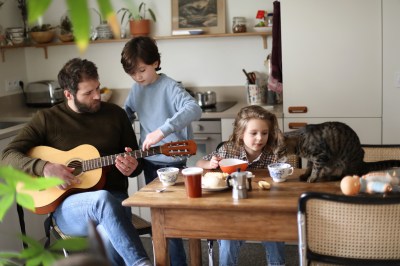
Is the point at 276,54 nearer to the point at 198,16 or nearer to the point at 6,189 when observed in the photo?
the point at 198,16

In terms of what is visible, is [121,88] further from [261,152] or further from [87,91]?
[261,152]

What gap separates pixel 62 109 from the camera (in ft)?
9.26

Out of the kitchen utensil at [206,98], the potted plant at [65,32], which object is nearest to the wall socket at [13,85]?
the potted plant at [65,32]

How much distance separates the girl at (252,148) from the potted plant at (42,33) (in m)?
2.27

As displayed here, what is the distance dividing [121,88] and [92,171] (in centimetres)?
192

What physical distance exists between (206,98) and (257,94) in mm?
369

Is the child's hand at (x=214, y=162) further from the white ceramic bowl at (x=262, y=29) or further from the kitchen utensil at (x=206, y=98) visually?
the white ceramic bowl at (x=262, y=29)

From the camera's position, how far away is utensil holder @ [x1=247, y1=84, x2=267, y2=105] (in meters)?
3.92

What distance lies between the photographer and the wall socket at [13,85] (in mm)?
4379

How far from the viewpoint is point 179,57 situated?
4.34m

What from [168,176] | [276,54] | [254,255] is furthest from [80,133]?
[276,54]

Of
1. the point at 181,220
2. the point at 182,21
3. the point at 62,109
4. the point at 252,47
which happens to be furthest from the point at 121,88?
the point at 181,220

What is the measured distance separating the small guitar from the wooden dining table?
0.34 metres

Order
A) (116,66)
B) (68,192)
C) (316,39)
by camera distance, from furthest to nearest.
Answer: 1. (116,66)
2. (316,39)
3. (68,192)
